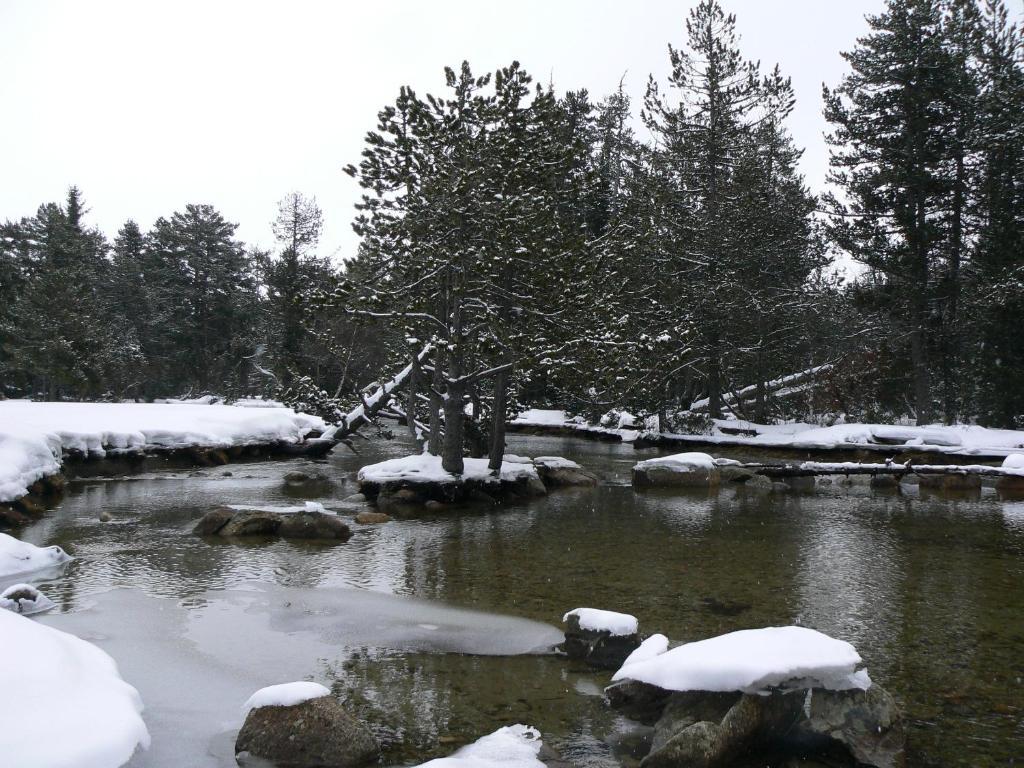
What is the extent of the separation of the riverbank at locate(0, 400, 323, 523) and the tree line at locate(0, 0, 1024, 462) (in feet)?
9.12

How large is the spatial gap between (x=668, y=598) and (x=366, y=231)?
1192 cm

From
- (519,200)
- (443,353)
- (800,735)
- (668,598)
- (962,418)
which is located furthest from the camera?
(962,418)

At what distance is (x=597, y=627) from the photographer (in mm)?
7711

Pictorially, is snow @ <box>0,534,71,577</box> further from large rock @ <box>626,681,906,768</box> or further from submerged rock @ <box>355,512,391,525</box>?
large rock @ <box>626,681,906,768</box>

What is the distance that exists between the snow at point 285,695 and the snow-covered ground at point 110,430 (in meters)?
12.7

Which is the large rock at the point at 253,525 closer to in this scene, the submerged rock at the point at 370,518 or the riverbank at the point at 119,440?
the submerged rock at the point at 370,518

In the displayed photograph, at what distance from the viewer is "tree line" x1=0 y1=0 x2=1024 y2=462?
58.6ft

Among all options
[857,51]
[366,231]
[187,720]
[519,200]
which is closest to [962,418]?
[857,51]

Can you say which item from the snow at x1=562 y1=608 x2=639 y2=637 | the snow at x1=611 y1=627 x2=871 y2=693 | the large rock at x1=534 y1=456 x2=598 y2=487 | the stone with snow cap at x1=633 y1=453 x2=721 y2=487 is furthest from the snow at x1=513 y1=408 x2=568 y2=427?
the snow at x1=611 y1=627 x2=871 y2=693

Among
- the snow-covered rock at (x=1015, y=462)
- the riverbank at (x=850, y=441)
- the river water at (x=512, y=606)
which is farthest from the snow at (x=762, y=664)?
the riverbank at (x=850, y=441)

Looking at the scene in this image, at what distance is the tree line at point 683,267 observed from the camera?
17.9 metres

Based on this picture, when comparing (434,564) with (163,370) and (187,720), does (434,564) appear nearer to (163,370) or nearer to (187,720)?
(187,720)

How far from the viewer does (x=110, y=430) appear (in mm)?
23266

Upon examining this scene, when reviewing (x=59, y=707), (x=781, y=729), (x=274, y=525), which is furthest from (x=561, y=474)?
(x=59, y=707)
